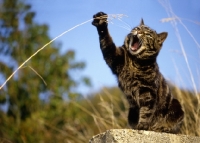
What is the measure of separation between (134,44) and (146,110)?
23.9 inches

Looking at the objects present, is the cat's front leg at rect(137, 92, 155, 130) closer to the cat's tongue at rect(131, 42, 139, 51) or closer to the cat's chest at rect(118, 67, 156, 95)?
the cat's chest at rect(118, 67, 156, 95)

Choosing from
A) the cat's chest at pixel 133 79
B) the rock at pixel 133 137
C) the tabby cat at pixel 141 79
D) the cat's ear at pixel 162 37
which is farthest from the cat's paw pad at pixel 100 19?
the rock at pixel 133 137

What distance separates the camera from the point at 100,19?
324cm

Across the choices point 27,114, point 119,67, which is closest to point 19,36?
point 27,114

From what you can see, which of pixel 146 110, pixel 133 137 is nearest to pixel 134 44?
pixel 146 110

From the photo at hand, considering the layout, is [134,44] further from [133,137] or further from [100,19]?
[133,137]

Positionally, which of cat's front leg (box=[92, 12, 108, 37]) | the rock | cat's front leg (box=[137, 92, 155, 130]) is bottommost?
the rock

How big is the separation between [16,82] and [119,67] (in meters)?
6.79

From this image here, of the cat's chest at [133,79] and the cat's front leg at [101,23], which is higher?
the cat's front leg at [101,23]

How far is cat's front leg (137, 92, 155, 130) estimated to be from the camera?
324 cm

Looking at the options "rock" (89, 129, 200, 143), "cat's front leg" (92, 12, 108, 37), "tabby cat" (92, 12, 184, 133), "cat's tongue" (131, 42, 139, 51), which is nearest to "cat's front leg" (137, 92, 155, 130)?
"tabby cat" (92, 12, 184, 133)

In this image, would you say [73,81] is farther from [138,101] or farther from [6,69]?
[138,101]

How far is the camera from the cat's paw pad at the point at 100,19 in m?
3.19

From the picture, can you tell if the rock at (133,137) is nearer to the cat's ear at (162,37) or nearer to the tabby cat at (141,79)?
the tabby cat at (141,79)
